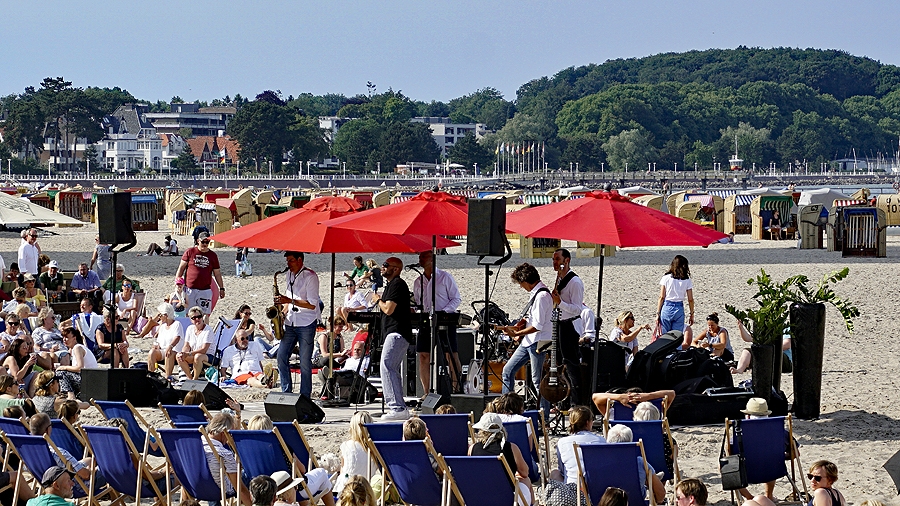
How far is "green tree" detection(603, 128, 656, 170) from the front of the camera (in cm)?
17062

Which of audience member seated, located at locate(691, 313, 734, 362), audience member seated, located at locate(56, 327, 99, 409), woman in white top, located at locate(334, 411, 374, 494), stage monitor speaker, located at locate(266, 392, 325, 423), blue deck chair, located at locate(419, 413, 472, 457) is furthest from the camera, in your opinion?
audience member seated, located at locate(691, 313, 734, 362)

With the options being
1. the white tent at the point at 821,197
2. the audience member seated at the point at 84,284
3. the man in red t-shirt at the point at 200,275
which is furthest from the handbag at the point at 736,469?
the white tent at the point at 821,197

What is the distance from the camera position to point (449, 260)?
27.8 metres

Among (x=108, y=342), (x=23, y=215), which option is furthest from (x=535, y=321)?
(x=23, y=215)

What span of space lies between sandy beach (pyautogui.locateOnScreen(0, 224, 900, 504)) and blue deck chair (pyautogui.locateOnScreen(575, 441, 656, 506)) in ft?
4.69

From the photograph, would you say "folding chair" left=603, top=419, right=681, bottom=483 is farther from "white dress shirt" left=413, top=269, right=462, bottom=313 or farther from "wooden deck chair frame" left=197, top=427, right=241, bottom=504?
"white dress shirt" left=413, top=269, right=462, bottom=313

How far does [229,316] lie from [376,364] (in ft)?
23.1

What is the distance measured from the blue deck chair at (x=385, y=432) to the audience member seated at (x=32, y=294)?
8.84 metres

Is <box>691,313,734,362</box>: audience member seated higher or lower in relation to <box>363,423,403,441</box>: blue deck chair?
lower

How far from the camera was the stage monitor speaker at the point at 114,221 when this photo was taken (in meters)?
9.63

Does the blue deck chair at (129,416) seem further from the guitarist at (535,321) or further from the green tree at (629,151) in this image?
the green tree at (629,151)

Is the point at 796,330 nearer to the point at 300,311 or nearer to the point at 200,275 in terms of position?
the point at 300,311

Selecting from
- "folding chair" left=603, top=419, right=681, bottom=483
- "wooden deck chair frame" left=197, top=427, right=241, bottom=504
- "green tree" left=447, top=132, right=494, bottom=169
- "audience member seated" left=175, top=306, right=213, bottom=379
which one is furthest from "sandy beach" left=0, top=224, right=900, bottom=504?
"green tree" left=447, top=132, right=494, bottom=169

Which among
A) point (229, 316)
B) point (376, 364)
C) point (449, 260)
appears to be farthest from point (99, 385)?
point (449, 260)
